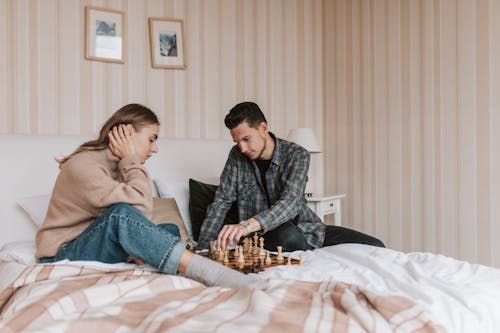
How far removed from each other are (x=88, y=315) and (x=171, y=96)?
7.22 feet

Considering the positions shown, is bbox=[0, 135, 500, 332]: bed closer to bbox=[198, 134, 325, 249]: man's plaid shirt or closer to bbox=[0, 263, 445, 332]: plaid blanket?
bbox=[0, 263, 445, 332]: plaid blanket

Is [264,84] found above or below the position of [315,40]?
below

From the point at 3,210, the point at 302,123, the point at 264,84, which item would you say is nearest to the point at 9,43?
the point at 3,210

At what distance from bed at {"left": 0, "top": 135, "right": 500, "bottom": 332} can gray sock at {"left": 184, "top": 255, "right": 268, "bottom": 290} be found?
0.09 metres

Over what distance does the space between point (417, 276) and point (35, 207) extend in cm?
174

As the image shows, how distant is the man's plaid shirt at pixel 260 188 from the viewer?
2.17 meters

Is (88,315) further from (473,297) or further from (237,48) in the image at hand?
→ (237,48)

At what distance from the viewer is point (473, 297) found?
114 centimetres

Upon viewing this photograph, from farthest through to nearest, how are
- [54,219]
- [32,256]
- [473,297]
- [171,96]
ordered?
[171,96] < [32,256] < [54,219] < [473,297]

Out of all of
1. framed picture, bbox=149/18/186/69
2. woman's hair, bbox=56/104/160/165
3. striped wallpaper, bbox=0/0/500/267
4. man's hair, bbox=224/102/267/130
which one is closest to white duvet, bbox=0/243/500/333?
woman's hair, bbox=56/104/160/165

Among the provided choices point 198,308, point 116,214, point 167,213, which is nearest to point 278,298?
point 198,308

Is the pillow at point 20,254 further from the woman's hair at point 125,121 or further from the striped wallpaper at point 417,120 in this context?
the striped wallpaper at point 417,120

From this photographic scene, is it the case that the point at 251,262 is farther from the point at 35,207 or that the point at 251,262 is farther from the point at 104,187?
the point at 35,207

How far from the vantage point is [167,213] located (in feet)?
7.43
